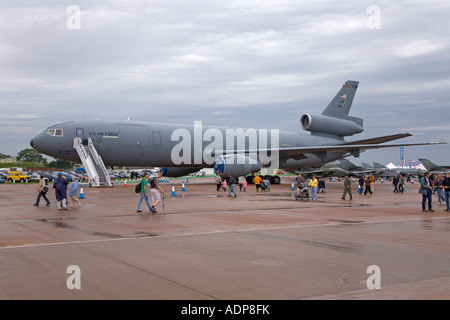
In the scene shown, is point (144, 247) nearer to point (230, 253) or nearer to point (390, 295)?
point (230, 253)

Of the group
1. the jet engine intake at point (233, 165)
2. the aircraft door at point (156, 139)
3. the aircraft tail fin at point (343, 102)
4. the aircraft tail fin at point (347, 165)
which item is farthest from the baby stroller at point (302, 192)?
the aircraft tail fin at point (347, 165)

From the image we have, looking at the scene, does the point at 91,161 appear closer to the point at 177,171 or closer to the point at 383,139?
the point at 177,171

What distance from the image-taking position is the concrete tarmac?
19.1 ft

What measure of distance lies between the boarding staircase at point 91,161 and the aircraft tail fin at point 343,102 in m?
21.6

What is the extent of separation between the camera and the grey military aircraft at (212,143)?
31250mm

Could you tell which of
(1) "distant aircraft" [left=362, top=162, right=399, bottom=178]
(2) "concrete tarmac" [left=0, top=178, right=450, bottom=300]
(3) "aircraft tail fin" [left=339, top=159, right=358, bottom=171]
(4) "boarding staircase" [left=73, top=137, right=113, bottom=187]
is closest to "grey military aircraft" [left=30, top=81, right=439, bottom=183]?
(4) "boarding staircase" [left=73, top=137, right=113, bottom=187]

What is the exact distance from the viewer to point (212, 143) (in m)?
36.8

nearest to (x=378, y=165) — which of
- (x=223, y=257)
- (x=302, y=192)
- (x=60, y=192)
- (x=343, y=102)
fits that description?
(x=343, y=102)

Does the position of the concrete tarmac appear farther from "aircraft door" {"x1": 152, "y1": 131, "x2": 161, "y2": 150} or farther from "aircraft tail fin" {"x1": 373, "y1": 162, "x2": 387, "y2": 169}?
"aircraft tail fin" {"x1": 373, "y1": 162, "x2": 387, "y2": 169}

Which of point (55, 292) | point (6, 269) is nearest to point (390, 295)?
point (55, 292)

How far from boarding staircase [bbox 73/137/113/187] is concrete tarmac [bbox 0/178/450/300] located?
635 inches
